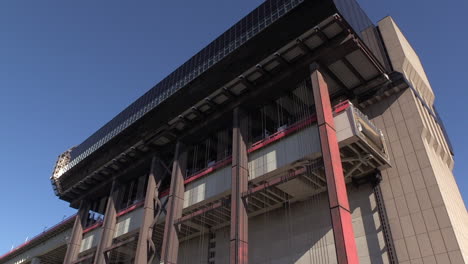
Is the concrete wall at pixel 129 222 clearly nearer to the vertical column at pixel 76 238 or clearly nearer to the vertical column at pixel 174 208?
the vertical column at pixel 174 208

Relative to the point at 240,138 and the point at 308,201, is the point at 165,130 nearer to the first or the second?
the point at 240,138

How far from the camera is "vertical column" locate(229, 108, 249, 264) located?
25156mm

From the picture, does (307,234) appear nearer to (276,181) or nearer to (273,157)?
(276,181)

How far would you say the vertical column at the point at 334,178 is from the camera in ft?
65.4

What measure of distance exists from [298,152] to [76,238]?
33.2 meters

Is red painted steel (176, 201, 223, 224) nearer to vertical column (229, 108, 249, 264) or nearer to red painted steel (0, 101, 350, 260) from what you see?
vertical column (229, 108, 249, 264)

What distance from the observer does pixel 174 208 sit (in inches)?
1286

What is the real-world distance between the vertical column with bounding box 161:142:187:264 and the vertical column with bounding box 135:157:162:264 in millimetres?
2777

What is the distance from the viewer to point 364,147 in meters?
24.6

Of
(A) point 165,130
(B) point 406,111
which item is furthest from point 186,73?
(B) point 406,111

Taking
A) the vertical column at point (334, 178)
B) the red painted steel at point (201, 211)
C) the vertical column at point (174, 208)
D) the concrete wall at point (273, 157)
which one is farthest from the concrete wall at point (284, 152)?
the vertical column at point (174, 208)

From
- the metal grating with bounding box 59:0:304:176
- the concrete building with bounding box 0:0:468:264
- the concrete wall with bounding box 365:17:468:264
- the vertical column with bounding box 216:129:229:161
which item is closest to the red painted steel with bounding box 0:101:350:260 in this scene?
the concrete building with bounding box 0:0:468:264

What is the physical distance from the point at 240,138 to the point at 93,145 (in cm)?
2596

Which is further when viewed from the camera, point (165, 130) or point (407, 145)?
point (165, 130)
